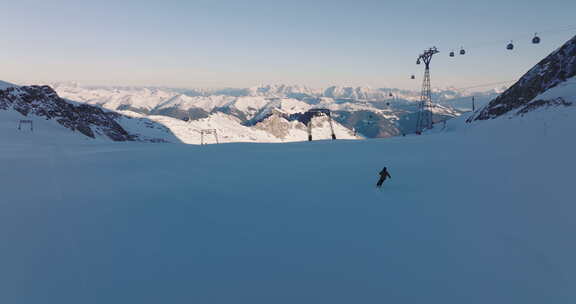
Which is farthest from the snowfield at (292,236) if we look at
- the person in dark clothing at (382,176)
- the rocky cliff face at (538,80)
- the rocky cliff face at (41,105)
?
the rocky cliff face at (41,105)

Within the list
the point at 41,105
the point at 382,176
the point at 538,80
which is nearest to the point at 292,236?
the point at 382,176

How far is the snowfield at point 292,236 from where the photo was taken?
588 cm

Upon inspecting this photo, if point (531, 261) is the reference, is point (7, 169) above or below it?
above

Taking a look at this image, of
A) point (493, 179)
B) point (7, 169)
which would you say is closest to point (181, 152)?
point (7, 169)

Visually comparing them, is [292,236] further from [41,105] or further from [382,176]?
[41,105]

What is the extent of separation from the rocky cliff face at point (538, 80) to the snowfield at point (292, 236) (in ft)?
190

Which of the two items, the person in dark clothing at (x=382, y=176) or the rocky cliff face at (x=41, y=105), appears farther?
the rocky cliff face at (x=41, y=105)

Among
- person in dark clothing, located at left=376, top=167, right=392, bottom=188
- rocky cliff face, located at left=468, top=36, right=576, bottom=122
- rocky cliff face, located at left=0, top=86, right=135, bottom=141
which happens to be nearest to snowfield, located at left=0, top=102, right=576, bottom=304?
person in dark clothing, located at left=376, top=167, right=392, bottom=188

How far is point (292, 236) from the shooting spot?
8031 mm

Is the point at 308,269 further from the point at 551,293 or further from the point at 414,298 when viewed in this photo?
the point at 551,293

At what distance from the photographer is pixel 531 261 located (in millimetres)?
6898

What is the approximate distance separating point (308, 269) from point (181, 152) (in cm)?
2053

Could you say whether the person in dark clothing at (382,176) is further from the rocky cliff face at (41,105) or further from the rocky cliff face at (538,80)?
the rocky cliff face at (41,105)

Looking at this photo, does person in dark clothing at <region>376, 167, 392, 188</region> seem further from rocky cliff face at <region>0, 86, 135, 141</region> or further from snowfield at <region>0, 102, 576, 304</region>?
rocky cliff face at <region>0, 86, 135, 141</region>
